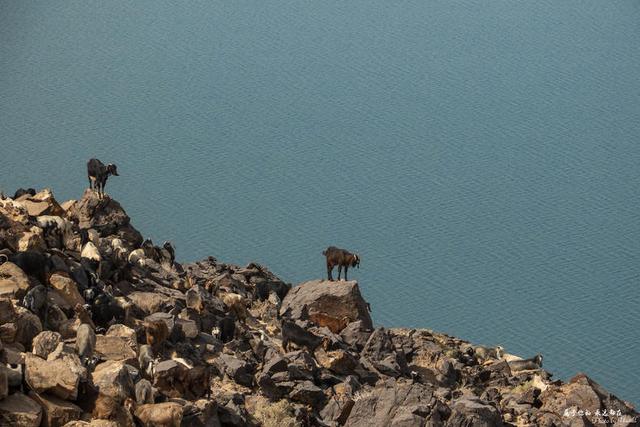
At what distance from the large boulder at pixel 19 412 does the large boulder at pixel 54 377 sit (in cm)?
47

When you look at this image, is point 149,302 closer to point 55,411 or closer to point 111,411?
point 111,411

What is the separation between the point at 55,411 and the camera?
2605 cm

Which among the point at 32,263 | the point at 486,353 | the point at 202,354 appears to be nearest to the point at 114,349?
the point at 32,263

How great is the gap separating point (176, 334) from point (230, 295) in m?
6.50

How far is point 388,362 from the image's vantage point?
130 feet

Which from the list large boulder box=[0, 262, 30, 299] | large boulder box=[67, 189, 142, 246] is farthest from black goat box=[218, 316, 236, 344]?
large boulder box=[67, 189, 142, 246]

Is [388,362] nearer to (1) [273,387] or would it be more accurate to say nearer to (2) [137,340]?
(1) [273,387]

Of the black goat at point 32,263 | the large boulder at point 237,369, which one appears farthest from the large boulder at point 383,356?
the black goat at point 32,263

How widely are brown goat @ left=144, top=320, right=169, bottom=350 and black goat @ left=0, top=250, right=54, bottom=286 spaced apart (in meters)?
3.24

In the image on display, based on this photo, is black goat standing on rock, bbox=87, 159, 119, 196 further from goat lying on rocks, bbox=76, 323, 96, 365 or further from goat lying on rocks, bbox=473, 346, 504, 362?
goat lying on rocks, bbox=76, 323, 96, 365

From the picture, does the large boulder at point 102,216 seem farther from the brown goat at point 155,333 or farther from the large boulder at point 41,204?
the brown goat at point 155,333

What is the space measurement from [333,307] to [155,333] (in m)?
11.4

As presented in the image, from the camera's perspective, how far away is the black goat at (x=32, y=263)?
33750mm

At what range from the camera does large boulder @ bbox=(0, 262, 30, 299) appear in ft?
105
